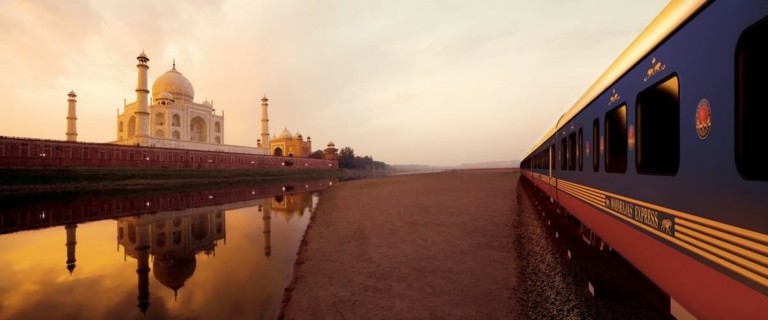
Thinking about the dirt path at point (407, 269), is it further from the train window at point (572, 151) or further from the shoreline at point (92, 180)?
the shoreline at point (92, 180)

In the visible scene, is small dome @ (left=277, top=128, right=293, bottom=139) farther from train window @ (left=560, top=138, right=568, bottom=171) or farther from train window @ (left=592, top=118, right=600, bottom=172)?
train window @ (left=592, top=118, right=600, bottom=172)

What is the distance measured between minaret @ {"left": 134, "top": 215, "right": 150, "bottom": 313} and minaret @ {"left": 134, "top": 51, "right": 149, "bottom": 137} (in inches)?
1402

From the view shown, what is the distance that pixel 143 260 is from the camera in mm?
8742

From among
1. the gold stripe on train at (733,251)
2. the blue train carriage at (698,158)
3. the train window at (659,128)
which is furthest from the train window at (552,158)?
the gold stripe on train at (733,251)

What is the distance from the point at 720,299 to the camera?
7.67ft

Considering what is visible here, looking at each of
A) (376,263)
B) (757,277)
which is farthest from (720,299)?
(376,263)

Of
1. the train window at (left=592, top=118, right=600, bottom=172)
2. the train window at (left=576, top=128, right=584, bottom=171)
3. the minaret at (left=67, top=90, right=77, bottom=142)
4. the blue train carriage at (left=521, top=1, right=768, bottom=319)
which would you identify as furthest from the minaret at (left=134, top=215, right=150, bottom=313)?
the minaret at (left=67, top=90, right=77, bottom=142)

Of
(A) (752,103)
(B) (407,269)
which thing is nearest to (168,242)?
(B) (407,269)

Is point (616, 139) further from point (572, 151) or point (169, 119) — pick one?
point (169, 119)

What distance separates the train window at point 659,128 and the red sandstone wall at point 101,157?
37.2m

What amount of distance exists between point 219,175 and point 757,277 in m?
46.7

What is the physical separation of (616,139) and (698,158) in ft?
7.65

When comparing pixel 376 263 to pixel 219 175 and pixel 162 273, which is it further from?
pixel 219 175

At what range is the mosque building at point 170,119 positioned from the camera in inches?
1687
